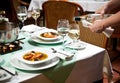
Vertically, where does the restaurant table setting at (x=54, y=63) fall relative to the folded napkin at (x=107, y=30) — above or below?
below

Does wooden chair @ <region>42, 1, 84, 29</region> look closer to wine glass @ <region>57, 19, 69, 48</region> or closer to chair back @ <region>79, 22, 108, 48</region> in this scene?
chair back @ <region>79, 22, 108, 48</region>

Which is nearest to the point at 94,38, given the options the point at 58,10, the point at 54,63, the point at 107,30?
the point at 107,30

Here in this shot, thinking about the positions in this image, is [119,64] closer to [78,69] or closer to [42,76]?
[78,69]

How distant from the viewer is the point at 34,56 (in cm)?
115

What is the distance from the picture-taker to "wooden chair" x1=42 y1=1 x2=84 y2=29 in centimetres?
268

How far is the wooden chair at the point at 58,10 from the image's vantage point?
268 centimetres

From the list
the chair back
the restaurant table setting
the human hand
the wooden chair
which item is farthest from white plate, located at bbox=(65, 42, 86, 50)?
the wooden chair

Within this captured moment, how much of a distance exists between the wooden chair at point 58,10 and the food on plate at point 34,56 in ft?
5.08

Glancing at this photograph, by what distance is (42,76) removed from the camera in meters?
1.05

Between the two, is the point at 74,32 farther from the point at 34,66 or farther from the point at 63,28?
the point at 34,66

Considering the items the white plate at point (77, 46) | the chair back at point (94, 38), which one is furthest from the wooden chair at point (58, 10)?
the white plate at point (77, 46)

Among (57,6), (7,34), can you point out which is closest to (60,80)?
(7,34)

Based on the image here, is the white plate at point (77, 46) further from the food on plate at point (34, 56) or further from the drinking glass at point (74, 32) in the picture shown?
the food on plate at point (34, 56)

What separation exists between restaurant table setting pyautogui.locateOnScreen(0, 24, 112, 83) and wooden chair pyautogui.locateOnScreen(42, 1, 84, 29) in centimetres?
125
